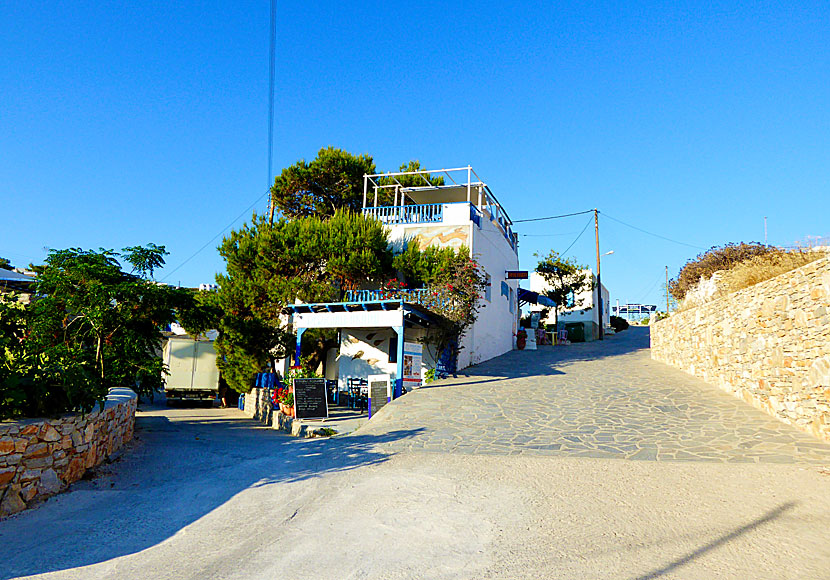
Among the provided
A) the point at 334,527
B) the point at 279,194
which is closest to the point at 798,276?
the point at 334,527

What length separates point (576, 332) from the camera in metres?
33.8

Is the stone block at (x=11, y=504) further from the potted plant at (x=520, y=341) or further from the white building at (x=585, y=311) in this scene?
the white building at (x=585, y=311)

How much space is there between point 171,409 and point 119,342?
11611 millimetres

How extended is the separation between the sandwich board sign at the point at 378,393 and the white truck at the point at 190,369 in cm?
1127

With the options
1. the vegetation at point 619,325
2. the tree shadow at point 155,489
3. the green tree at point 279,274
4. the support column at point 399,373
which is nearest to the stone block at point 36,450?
the tree shadow at point 155,489

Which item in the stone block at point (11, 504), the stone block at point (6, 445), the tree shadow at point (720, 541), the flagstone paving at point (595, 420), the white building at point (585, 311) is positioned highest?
the white building at point (585, 311)

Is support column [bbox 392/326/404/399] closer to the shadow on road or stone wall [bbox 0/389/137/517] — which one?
the shadow on road

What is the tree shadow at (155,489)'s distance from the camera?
508cm

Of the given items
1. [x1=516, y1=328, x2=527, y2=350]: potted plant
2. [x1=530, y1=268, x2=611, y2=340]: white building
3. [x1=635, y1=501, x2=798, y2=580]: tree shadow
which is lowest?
A: [x1=635, y1=501, x2=798, y2=580]: tree shadow

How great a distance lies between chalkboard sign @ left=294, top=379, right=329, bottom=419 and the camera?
13648 mm

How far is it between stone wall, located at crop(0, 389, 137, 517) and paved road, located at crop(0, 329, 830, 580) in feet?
0.90

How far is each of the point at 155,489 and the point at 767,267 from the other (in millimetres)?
13078

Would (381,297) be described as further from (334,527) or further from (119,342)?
(334,527)

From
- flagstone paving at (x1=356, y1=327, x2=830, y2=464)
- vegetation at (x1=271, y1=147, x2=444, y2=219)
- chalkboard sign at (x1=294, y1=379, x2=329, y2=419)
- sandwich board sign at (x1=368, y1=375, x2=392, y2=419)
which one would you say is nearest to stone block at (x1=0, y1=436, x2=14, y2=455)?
flagstone paving at (x1=356, y1=327, x2=830, y2=464)
